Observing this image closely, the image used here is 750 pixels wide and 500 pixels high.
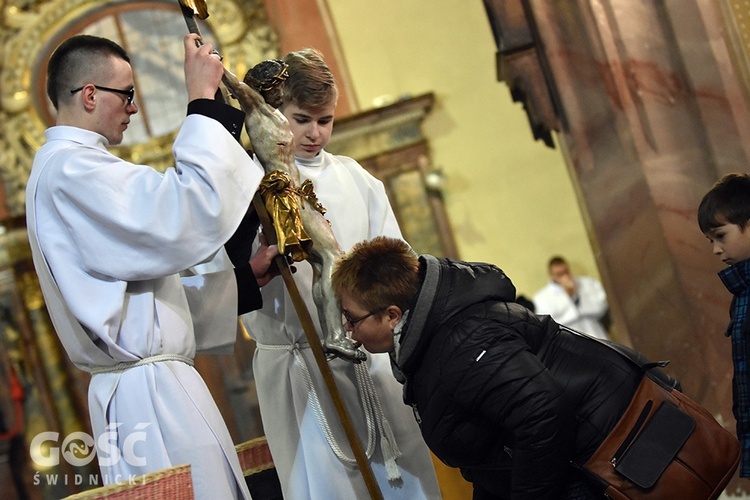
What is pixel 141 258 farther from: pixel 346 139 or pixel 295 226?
pixel 346 139

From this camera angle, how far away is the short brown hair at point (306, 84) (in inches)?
126

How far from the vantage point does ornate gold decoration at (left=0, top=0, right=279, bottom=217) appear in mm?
10305

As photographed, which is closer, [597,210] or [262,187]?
[262,187]

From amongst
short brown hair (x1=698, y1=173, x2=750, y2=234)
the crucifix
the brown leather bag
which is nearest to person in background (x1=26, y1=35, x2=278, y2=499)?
the crucifix

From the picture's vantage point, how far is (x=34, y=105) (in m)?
10.5

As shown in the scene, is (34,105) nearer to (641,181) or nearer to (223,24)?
(223,24)

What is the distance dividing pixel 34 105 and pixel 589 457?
9320 mm

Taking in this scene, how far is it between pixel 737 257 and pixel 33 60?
9.06 meters

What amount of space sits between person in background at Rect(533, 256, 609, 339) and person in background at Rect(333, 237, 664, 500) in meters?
5.91

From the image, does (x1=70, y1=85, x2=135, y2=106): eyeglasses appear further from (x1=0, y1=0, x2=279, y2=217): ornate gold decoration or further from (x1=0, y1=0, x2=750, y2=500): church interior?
(x1=0, y1=0, x2=279, y2=217): ornate gold decoration

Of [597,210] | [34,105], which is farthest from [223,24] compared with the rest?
[597,210]

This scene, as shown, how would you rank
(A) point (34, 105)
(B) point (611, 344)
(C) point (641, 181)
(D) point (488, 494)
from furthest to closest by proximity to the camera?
(A) point (34, 105) < (C) point (641, 181) < (D) point (488, 494) < (B) point (611, 344)

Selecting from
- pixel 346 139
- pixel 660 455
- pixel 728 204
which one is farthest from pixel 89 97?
pixel 346 139

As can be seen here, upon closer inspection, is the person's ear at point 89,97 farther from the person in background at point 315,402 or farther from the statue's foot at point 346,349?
the statue's foot at point 346,349
